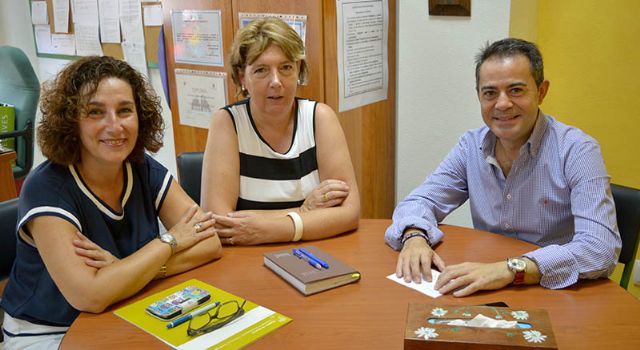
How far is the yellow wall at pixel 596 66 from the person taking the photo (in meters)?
2.62

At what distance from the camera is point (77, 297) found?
1.40m

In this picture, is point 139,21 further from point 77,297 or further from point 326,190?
point 77,297

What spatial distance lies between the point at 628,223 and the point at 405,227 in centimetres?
68

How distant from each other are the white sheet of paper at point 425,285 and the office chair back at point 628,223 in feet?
2.07

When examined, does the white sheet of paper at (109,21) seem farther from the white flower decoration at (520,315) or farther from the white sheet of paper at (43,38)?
the white flower decoration at (520,315)

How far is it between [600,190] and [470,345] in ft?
2.54

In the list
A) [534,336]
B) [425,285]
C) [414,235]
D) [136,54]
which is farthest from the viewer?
[136,54]

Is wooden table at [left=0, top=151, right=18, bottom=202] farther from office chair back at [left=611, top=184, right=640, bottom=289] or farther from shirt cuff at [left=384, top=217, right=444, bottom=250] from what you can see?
office chair back at [left=611, top=184, right=640, bottom=289]

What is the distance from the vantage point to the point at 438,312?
1248mm

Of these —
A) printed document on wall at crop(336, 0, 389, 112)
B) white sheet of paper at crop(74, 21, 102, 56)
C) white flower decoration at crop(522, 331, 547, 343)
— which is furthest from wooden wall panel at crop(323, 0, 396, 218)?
white sheet of paper at crop(74, 21, 102, 56)

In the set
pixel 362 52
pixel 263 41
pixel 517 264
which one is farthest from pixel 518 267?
pixel 362 52

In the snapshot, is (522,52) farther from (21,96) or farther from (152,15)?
(21,96)

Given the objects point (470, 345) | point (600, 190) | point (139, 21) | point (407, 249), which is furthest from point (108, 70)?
point (139, 21)

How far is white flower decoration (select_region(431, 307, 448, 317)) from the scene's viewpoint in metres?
1.24
